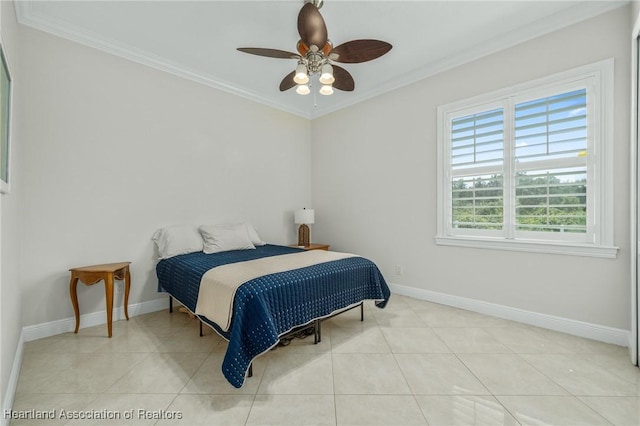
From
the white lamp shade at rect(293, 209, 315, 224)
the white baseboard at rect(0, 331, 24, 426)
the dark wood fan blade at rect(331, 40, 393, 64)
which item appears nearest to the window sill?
the white lamp shade at rect(293, 209, 315, 224)

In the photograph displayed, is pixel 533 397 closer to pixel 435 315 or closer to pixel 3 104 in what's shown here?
pixel 435 315

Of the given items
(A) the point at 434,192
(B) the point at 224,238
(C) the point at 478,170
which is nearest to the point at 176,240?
(B) the point at 224,238

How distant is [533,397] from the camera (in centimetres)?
164

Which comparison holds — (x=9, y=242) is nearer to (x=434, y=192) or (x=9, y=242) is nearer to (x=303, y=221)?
(x=303, y=221)

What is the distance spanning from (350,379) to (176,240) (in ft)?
7.63

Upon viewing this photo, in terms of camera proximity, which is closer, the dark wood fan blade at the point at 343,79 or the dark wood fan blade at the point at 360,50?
the dark wood fan blade at the point at 360,50

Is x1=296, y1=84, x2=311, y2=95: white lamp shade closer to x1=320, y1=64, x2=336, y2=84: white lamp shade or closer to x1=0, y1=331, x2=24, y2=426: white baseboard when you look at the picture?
x1=320, y1=64, x2=336, y2=84: white lamp shade

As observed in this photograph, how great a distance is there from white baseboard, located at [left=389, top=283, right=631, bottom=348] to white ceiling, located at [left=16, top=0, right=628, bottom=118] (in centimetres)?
264

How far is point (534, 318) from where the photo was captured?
2615 mm

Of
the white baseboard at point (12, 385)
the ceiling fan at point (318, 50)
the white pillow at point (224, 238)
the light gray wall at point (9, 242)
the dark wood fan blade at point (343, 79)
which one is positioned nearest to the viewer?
the white baseboard at point (12, 385)

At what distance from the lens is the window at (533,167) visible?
230cm

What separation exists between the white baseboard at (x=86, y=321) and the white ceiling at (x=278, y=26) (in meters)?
2.67

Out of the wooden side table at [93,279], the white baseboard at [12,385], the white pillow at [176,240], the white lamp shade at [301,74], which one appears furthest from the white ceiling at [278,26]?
the white baseboard at [12,385]

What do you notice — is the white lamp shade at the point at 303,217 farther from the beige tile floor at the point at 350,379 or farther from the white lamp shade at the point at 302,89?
the white lamp shade at the point at 302,89
